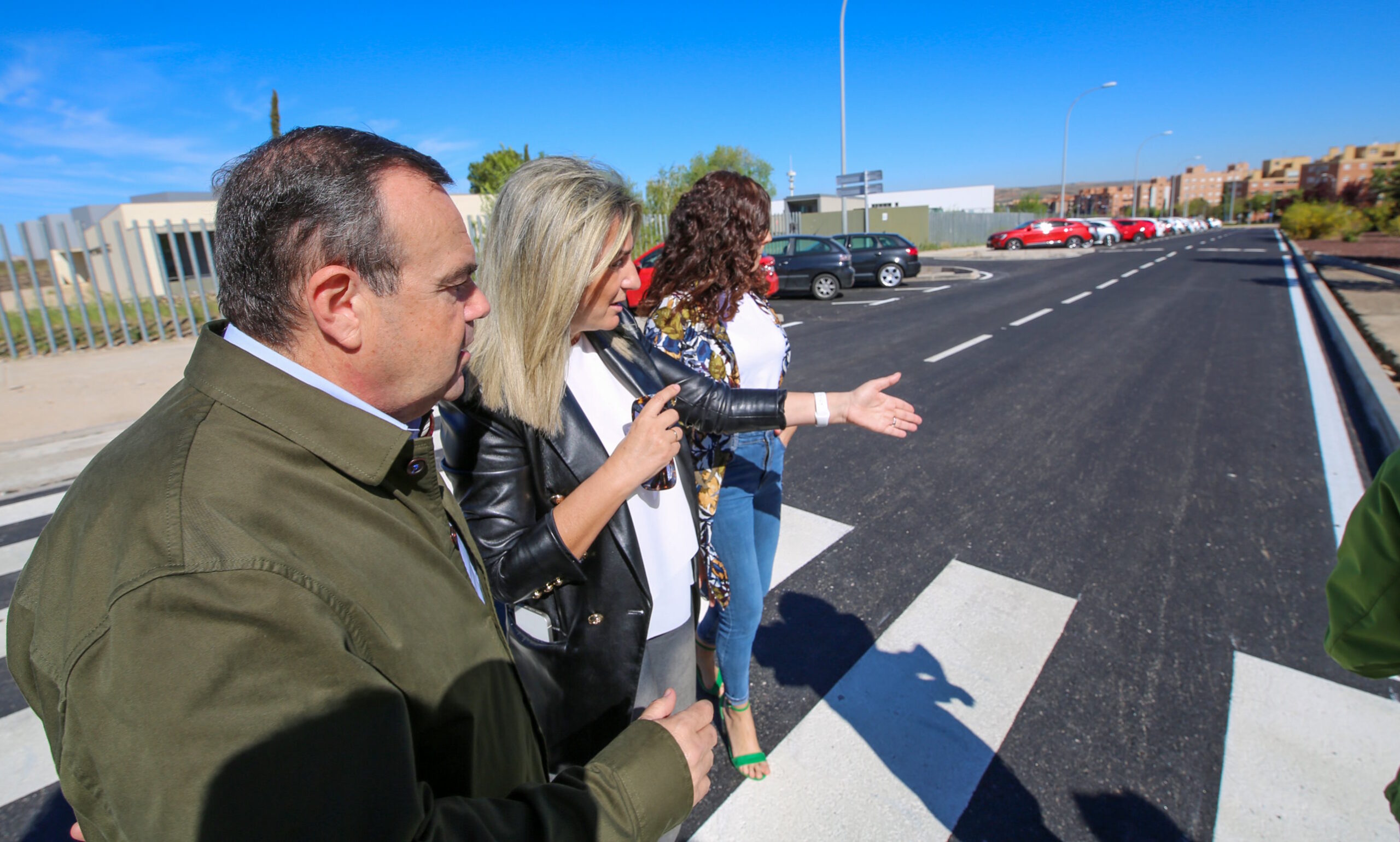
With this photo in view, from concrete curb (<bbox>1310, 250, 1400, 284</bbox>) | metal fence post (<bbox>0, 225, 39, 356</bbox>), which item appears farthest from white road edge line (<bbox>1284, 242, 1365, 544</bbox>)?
metal fence post (<bbox>0, 225, 39, 356</bbox>)

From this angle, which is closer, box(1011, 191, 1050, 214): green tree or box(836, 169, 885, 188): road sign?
box(836, 169, 885, 188): road sign

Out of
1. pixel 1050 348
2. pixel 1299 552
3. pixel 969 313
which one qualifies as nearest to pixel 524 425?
pixel 1299 552

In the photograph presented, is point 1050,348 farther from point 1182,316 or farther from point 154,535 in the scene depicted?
point 154,535

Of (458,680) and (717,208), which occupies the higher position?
(717,208)

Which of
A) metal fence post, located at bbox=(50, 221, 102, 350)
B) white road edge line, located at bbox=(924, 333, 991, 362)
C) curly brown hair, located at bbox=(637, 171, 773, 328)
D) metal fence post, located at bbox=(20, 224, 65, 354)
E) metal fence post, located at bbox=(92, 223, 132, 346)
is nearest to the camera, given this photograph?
curly brown hair, located at bbox=(637, 171, 773, 328)

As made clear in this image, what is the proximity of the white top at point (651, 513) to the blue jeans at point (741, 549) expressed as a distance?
1.52 ft

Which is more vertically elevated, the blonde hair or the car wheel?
the blonde hair

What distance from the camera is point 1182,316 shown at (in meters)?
11.5

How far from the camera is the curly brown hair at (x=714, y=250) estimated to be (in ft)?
8.02

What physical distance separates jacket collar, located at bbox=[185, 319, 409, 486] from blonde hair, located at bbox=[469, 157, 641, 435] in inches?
25.2

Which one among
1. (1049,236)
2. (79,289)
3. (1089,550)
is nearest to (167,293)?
(79,289)

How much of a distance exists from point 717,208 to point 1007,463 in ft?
11.2

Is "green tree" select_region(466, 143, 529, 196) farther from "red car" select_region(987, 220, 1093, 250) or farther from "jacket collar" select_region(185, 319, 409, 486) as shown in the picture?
"jacket collar" select_region(185, 319, 409, 486)

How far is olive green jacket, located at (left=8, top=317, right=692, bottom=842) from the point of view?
2.08 feet
